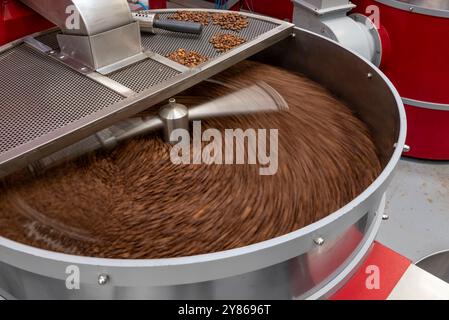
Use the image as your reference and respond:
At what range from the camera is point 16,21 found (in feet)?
4.12

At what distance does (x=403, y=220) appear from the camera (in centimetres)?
208

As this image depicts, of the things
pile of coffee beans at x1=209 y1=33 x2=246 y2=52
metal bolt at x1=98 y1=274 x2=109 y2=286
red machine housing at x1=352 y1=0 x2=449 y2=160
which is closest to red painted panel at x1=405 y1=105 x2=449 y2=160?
red machine housing at x1=352 y1=0 x2=449 y2=160

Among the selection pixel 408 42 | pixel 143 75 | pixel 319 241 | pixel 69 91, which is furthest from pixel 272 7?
pixel 319 241

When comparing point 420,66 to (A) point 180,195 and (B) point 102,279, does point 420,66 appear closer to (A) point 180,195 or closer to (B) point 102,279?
(A) point 180,195

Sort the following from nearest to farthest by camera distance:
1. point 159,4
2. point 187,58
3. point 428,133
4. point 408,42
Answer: point 187,58 < point 408,42 < point 428,133 < point 159,4

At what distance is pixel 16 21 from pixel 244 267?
101 cm

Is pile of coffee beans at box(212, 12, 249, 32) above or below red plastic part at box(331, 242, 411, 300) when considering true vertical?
above

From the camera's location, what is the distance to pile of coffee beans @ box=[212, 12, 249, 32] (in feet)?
4.60

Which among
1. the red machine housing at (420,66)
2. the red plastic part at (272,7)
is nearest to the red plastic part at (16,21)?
the red plastic part at (272,7)

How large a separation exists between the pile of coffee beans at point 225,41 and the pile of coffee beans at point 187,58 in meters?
0.08

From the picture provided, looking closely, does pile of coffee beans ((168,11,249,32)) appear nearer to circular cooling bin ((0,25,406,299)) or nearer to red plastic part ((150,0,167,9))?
circular cooling bin ((0,25,406,299))

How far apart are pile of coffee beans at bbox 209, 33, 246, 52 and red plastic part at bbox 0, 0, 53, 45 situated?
54 cm

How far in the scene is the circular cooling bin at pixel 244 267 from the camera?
0.70 m
